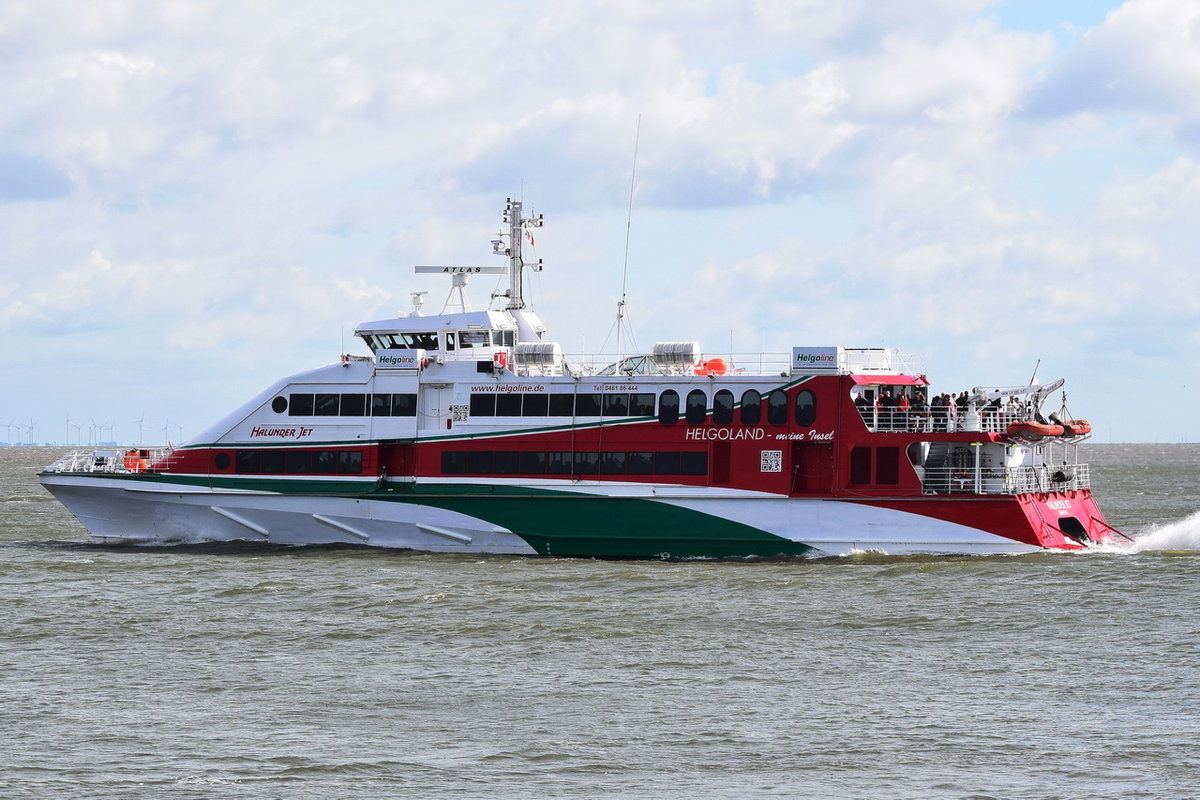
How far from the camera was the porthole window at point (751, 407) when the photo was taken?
103 feet

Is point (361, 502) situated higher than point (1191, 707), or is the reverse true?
point (361, 502)

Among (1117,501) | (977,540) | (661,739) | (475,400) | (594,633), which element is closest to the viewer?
(661,739)

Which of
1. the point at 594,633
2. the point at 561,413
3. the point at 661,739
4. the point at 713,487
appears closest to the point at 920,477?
the point at 713,487

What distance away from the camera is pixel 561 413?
32.2m

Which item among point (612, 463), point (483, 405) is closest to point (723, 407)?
point (612, 463)

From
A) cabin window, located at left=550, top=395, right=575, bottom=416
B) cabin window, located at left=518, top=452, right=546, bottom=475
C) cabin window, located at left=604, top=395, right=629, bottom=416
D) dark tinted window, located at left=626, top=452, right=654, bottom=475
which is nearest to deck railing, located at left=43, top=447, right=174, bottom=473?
cabin window, located at left=518, top=452, right=546, bottom=475

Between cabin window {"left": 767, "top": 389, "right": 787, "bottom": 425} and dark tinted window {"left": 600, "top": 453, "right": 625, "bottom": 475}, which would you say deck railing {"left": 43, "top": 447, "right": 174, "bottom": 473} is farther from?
cabin window {"left": 767, "top": 389, "right": 787, "bottom": 425}

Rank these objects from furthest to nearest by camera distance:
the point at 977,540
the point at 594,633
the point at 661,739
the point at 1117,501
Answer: the point at 1117,501 < the point at 977,540 < the point at 594,633 < the point at 661,739

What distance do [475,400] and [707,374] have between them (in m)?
5.04

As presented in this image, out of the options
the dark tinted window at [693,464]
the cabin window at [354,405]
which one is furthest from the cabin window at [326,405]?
the dark tinted window at [693,464]

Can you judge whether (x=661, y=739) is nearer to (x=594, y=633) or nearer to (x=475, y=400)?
(x=594, y=633)

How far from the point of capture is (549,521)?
31844 millimetres

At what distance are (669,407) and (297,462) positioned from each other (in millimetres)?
8339

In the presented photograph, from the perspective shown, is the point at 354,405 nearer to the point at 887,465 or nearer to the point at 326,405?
the point at 326,405
